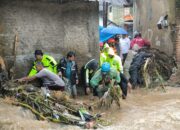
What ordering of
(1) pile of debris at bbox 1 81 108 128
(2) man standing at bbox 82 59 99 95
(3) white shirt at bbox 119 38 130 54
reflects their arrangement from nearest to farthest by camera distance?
(1) pile of debris at bbox 1 81 108 128 → (2) man standing at bbox 82 59 99 95 → (3) white shirt at bbox 119 38 130 54

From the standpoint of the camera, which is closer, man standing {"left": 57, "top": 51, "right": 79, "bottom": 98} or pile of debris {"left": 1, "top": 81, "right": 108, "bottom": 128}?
pile of debris {"left": 1, "top": 81, "right": 108, "bottom": 128}

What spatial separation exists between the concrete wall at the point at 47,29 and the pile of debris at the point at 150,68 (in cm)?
212

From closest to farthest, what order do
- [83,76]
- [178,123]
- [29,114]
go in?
[29,114]
[178,123]
[83,76]

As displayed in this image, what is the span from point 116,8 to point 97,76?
2802 centimetres

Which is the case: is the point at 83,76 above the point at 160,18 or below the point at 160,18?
below

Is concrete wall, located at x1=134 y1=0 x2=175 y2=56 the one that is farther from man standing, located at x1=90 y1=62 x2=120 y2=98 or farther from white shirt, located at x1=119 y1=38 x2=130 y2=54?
man standing, located at x1=90 y1=62 x2=120 y2=98

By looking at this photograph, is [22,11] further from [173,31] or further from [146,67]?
[173,31]

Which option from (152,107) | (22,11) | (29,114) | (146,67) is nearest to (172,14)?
(146,67)

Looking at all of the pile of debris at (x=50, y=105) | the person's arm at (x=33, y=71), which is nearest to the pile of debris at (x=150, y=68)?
the person's arm at (x=33, y=71)

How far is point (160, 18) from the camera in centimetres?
1645

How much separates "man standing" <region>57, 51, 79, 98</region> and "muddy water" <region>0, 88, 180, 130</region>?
1332 millimetres

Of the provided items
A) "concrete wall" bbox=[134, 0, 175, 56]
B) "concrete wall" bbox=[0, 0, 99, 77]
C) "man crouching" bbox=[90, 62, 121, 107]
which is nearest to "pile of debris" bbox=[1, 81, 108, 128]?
"man crouching" bbox=[90, 62, 121, 107]

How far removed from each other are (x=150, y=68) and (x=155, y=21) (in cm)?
A: 386

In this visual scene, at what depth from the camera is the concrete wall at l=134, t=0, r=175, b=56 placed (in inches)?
615
